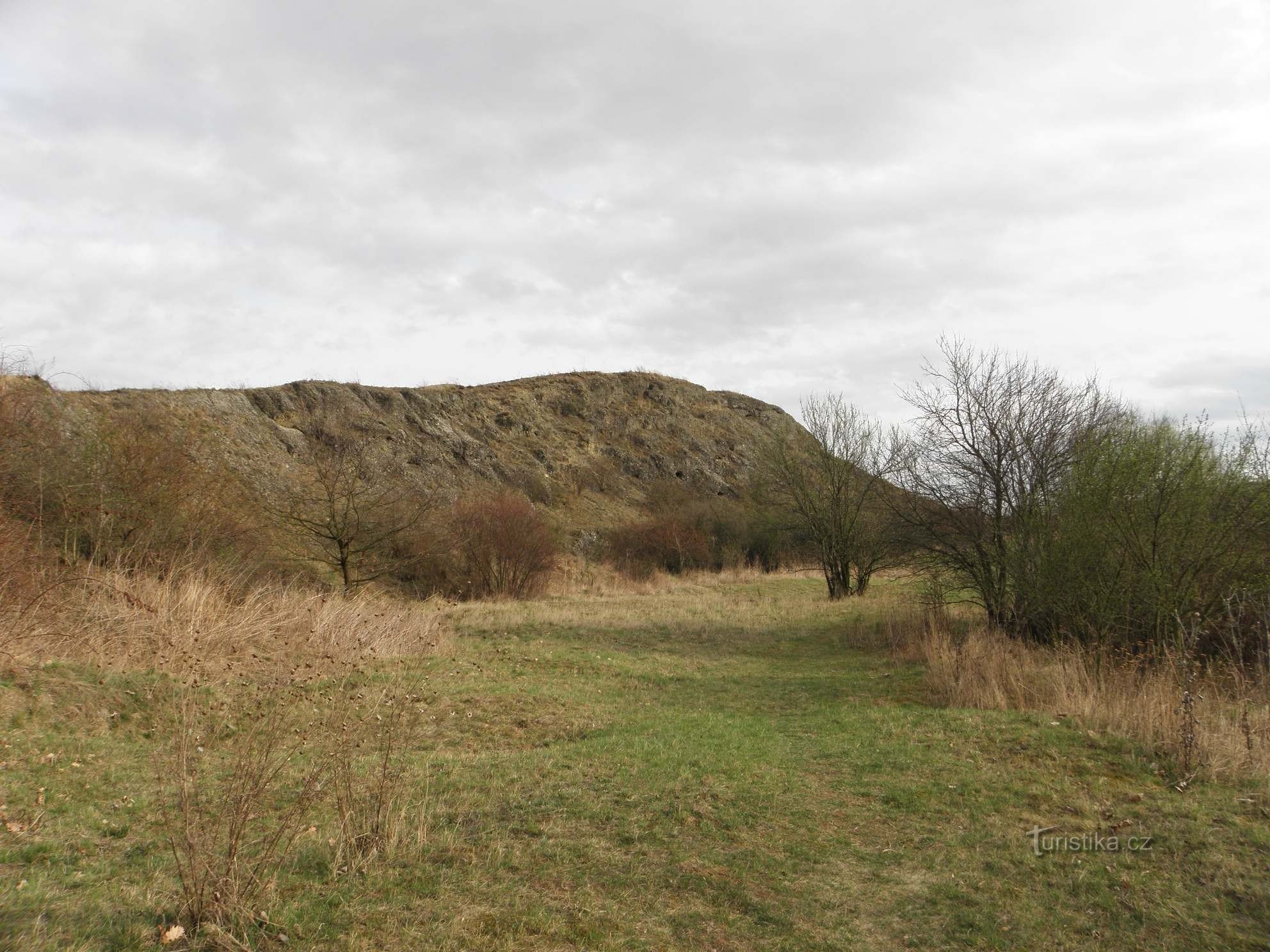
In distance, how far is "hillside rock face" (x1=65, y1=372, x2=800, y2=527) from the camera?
3578 cm

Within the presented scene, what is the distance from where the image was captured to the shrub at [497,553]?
2791cm

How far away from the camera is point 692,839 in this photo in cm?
527

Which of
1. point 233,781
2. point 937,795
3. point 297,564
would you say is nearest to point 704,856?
point 937,795

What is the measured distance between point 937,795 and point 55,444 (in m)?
15.1

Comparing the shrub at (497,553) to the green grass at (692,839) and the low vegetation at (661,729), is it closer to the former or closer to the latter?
the low vegetation at (661,729)

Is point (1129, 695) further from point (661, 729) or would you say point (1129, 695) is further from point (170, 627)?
point (170, 627)

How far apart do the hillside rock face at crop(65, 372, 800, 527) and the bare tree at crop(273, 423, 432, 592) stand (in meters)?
4.52

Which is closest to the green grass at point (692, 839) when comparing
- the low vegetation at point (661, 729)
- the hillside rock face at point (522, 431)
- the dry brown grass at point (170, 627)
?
the low vegetation at point (661, 729)

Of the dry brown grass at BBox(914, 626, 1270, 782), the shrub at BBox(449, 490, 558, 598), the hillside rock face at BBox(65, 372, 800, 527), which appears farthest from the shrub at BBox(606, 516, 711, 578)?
the dry brown grass at BBox(914, 626, 1270, 782)

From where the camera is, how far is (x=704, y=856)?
498 cm

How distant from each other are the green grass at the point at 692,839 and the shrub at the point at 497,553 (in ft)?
59.3

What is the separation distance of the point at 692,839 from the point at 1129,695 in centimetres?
588

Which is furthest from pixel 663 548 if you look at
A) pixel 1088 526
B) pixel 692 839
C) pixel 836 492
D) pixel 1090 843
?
pixel 1090 843

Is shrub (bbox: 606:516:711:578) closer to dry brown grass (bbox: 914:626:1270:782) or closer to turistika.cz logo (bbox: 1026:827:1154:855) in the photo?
dry brown grass (bbox: 914:626:1270:782)
